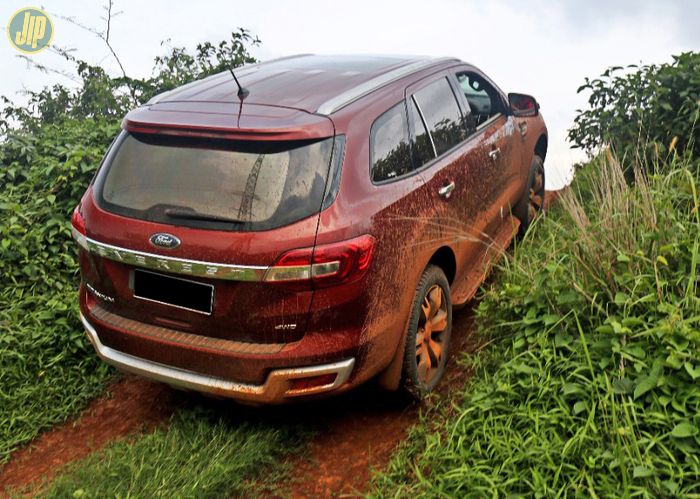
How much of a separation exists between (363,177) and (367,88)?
593 mm

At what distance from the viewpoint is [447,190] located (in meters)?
3.73

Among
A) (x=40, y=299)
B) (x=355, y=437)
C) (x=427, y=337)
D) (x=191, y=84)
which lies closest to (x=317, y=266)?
(x=427, y=337)

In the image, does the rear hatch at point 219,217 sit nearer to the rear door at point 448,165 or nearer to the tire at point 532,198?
the rear door at point 448,165

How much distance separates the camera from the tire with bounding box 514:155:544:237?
17.9ft

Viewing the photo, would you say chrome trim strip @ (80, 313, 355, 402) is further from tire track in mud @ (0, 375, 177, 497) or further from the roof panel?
the roof panel

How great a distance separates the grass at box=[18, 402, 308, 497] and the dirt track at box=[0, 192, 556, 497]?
0.13m

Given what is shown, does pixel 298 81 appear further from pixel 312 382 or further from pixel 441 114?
pixel 312 382

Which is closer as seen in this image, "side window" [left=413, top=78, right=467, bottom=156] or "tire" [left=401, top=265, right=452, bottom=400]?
"tire" [left=401, top=265, right=452, bottom=400]

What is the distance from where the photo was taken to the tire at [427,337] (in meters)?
3.37

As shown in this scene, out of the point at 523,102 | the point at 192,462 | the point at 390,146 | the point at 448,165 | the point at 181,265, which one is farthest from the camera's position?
the point at 523,102

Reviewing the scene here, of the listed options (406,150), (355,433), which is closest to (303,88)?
(406,150)

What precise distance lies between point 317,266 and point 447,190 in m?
1.22

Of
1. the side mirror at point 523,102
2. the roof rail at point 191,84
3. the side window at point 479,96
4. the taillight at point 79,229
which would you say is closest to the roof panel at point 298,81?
the roof rail at point 191,84

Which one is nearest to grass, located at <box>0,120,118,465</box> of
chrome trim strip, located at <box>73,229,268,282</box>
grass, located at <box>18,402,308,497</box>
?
grass, located at <box>18,402,308,497</box>
